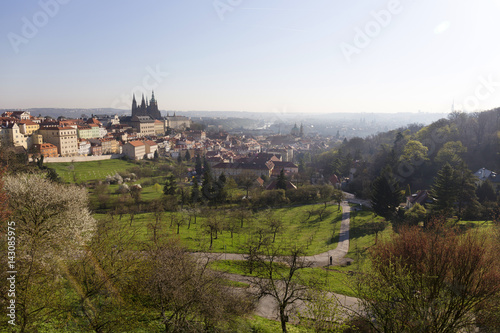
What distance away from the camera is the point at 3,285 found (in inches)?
294

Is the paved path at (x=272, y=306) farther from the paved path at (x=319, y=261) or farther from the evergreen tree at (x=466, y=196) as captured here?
the evergreen tree at (x=466, y=196)

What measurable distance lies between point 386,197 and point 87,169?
49091mm

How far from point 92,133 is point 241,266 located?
73522 mm

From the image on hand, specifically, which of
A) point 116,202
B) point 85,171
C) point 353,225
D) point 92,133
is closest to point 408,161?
point 353,225

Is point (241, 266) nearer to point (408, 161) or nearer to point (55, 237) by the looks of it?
point (55, 237)

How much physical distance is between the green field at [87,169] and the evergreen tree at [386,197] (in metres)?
40.8

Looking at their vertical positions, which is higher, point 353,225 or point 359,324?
point 359,324

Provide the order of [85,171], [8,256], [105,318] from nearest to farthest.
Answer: [8,256] → [105,318] → [85,171]

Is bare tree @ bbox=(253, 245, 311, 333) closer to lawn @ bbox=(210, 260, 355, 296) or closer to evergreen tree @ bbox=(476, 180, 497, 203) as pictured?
lawn @ bbox=(210, 260, 355, 296)

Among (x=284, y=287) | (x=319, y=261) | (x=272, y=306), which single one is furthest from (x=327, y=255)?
(x=284, y=287)

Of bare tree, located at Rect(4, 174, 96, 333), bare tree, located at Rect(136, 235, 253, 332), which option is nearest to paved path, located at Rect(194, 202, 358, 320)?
bare tree, located at Rect(136, 235, 253, 332)

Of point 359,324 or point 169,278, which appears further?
point 359,324

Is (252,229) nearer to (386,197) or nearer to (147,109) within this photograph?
(386,197)

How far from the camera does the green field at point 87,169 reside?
154ft
